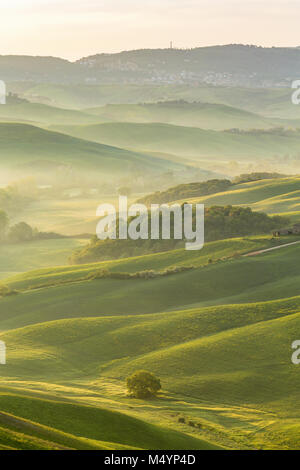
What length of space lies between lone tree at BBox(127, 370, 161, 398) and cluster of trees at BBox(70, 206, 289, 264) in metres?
71.3

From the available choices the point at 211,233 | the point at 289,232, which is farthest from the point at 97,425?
the point at 211,233

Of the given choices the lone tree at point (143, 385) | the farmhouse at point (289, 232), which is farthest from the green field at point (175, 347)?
the farmhouse at point (289, 232)

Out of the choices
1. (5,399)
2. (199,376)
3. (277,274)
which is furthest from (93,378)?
(277,274)

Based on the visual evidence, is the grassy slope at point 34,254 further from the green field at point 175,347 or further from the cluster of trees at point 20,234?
the green field at point 175,347

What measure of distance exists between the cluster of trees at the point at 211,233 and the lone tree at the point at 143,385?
71.3 metres

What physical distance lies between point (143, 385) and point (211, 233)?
77.8 m

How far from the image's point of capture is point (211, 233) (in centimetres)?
13075

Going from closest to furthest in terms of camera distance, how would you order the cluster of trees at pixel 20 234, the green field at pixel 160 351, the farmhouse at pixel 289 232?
the green field at pixel 160 351 < the farmhouse at pixel 289 232 < the cluster of trees at pixel 20 234

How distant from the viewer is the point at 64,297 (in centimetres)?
9256

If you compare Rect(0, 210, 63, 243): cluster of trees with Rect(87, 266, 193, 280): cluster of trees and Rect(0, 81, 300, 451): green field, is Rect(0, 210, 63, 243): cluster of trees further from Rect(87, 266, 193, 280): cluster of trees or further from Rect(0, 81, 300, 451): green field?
Rect(87, 266, 193, 280): cluster of trees

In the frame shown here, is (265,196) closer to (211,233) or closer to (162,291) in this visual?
(211,233)

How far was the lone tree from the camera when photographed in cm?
5453

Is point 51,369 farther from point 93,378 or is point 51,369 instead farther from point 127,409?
point 127,409

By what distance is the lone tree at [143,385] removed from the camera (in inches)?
Result: 2147
